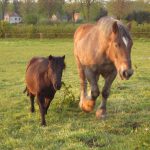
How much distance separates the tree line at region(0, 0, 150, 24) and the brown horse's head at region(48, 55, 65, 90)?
144 ft

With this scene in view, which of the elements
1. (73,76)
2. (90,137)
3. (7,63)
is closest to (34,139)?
(90,137)

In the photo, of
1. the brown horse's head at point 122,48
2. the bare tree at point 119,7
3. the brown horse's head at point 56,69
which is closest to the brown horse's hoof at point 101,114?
the brown horse's head at point 56,69

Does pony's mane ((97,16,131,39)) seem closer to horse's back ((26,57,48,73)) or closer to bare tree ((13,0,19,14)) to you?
horse's back ((26,57,48,73))

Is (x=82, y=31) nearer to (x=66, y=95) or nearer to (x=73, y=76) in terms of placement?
(x=66, y=95)

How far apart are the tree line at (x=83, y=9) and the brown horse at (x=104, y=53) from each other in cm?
4310

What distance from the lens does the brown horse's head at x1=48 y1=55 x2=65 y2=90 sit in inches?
284

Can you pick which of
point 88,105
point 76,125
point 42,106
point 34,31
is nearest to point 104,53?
point 88,105

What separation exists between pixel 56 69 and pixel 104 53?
0.96 meters

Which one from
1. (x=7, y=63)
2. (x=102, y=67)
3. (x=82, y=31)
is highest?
(x=82, y=31)

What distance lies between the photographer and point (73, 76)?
51.6 feet

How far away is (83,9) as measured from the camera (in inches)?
2687

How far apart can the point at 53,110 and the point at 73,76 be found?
7086mm

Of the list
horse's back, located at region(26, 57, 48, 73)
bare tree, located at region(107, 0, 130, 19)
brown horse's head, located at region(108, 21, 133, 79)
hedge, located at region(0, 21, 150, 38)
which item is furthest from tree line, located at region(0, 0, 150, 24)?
brown horse's head, located at region(108, 21, 133, 79)

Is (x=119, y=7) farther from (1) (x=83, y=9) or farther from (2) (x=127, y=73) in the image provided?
(2) (x=127, y=73)
